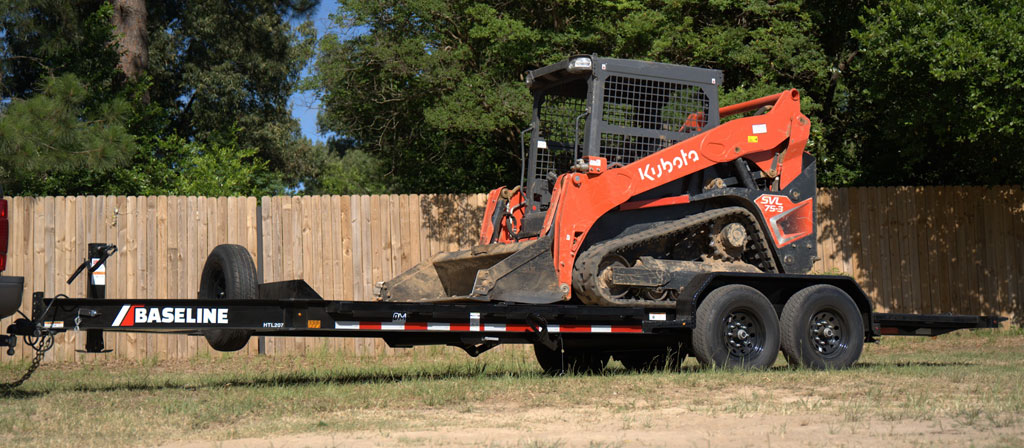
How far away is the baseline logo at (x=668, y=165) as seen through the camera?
9.09 meters

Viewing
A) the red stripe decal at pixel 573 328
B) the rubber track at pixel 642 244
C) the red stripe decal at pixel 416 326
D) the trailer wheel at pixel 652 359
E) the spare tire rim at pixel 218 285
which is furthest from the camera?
the trailer wheel at pixel 652 359

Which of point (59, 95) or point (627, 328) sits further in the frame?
point (59, 95)

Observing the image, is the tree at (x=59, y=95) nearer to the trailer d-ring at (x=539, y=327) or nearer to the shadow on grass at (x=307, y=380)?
the shadow on grass at (x=307, y=380)

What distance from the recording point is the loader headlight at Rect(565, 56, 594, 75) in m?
9.38

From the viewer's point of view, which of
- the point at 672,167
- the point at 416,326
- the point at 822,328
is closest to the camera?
the point at 416,326

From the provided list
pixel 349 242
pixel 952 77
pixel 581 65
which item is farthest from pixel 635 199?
pixel 952 77

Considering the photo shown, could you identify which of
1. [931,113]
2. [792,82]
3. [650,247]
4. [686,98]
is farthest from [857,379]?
[792,82]

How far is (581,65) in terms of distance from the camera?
30.9 ft

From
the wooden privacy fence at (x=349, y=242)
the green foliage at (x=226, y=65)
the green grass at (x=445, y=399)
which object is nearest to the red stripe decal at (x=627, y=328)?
the green grass at (x=445, y=399)

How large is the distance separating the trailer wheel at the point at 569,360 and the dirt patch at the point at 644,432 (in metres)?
4.07

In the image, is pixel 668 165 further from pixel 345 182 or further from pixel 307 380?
pixel 345 182

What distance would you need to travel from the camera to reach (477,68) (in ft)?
52.0

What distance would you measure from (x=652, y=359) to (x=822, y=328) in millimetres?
1861

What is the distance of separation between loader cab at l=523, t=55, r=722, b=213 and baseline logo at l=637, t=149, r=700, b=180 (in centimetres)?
26
